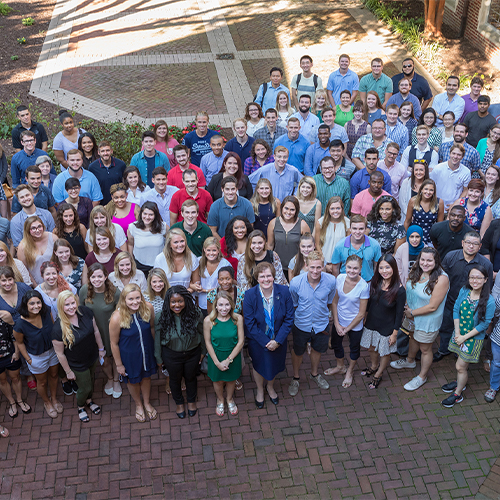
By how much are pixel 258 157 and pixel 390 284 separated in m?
3.44

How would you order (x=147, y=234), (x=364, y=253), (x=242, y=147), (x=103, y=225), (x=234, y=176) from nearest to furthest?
(x=364, y=253) < (x=103, y=225) < (x=147, y=234) < (x=234, y=176) < (x=242, y=147)

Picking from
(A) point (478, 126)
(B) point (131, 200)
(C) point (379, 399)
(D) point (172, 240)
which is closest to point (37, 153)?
(B) point (131, 200)

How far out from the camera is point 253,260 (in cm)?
692

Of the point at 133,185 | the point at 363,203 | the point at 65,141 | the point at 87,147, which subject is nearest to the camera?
the point at 363,203

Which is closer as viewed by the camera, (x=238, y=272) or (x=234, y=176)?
(x=238, y=272)

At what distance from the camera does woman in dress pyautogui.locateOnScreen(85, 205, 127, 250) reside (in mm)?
7242

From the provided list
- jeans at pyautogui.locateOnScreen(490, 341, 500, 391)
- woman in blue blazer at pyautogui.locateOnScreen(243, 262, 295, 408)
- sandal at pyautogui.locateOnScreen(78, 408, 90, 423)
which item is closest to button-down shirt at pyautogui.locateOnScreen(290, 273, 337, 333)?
woman in blue blazer at pyautogui.locateOnScreen(243, 262, 295, 408)

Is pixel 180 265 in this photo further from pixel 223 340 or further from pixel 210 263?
pixel 223 340

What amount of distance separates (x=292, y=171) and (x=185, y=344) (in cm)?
367

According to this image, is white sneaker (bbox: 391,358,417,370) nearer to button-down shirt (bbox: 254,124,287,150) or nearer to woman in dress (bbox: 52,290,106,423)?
woman in dress (bbox: 52,290,106,423)

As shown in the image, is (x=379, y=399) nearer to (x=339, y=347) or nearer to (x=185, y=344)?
(x=339, y=347)

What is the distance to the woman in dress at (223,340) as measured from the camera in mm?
6223

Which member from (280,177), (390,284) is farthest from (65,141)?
(390,284)

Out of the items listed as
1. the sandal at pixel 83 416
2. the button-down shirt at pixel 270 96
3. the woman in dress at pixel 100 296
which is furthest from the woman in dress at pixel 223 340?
the button-down shirt at pixel 270 96
